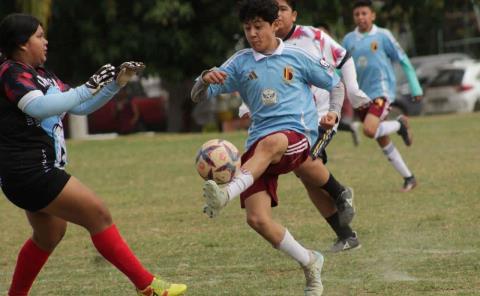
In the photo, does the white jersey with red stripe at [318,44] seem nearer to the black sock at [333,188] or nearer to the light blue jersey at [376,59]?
the black sock at [333,188]

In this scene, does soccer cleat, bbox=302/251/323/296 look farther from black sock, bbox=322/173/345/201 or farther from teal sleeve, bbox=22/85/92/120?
teal sleeve, bbox=22/85/92/120

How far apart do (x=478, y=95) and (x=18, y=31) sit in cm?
2595

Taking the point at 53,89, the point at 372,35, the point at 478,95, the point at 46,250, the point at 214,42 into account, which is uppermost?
the point at 53,89

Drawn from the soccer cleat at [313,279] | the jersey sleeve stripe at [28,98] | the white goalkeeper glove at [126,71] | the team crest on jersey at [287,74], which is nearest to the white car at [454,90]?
the team crest on jersey at [287,74]

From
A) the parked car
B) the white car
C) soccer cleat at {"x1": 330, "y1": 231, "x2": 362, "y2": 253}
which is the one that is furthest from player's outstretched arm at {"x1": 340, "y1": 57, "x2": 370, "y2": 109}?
the white car

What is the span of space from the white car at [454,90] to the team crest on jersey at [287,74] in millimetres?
24501

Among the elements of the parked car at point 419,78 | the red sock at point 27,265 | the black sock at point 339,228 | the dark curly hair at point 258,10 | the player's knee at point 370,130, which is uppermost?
the dark curly hair at point 258,10

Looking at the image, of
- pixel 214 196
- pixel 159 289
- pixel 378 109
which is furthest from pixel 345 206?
pixel 378 109

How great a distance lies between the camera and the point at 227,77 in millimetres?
7500

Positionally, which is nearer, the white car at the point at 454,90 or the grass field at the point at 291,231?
the grass field at the point at 291,231

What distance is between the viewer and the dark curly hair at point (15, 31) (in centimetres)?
654

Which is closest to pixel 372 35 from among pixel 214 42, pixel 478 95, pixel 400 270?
pixel 400 270

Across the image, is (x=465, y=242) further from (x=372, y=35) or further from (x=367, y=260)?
(x=372, y=35)

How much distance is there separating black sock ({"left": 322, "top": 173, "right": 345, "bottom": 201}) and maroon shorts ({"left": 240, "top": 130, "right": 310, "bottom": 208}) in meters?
1.23
